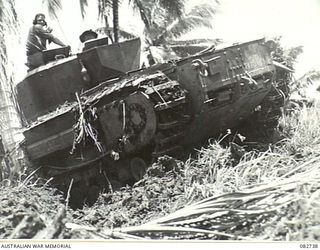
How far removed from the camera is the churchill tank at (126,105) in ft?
13.7

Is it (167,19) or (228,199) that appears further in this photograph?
(167,19)

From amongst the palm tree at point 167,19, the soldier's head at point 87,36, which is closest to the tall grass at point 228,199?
the palm tree at point 167,19

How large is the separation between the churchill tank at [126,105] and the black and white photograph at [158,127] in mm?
11

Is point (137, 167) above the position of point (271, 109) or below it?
below

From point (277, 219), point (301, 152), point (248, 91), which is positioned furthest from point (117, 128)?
point (277, 219)

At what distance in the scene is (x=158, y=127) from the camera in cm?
413

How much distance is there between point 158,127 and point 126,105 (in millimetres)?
315

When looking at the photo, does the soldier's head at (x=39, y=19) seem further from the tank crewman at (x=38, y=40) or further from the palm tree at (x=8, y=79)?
the palm tree at (x=8, y=79)

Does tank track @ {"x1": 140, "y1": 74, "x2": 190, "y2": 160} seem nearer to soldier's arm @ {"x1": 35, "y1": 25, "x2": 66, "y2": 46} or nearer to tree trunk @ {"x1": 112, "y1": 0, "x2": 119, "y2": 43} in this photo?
tree trunk @ {"x1": 112, "y1": 0, "x2": 119, "y2": 43}

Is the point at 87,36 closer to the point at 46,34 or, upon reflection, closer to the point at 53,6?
the point at 46,34

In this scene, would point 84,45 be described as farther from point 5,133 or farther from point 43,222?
point 43,222

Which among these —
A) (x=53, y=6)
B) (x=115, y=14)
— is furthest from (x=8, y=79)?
(x=115, y=14)

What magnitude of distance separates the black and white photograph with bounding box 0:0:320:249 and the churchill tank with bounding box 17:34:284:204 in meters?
0.01

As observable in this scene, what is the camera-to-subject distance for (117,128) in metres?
4.35
